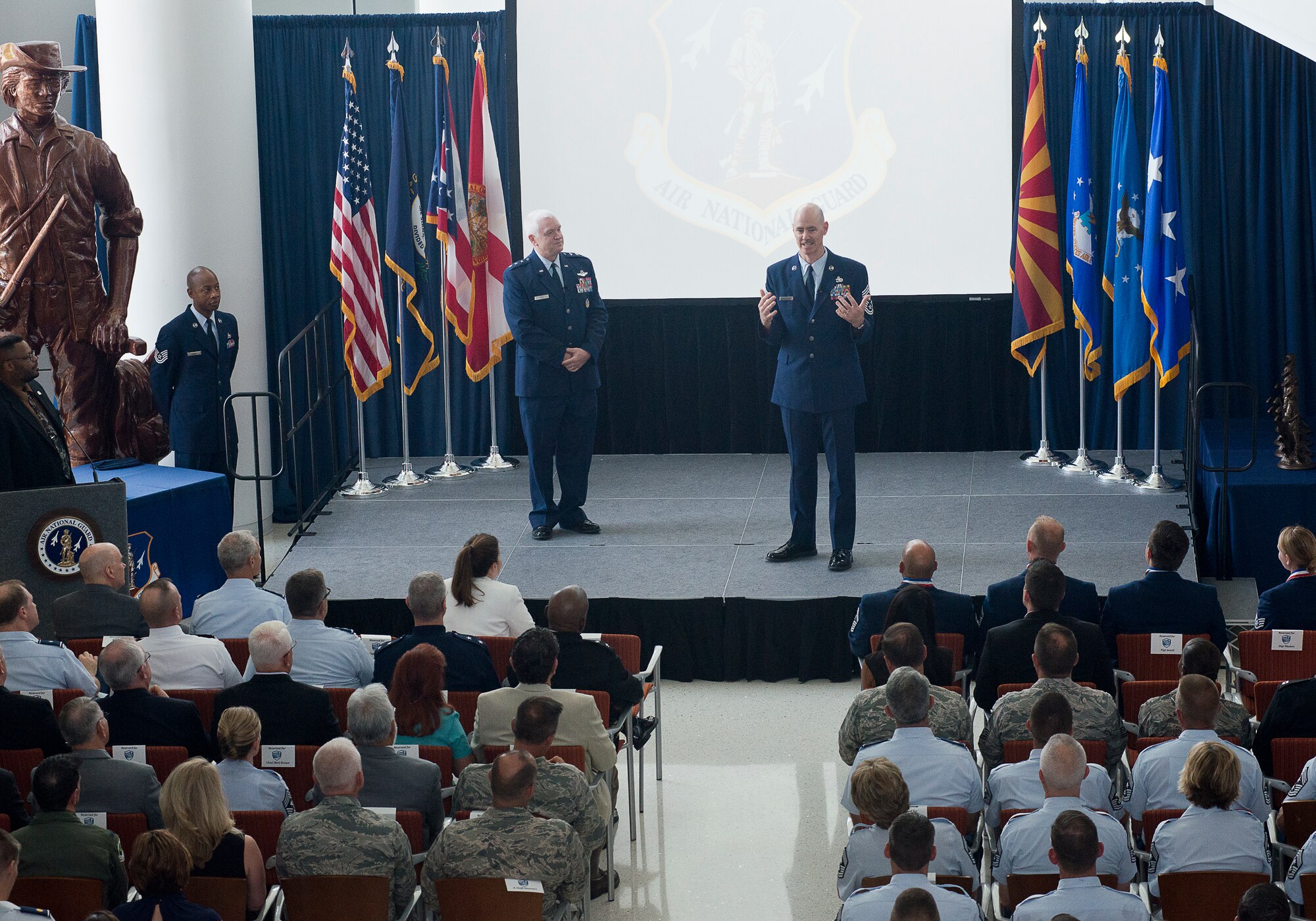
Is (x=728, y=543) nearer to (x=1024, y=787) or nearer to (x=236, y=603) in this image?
(x=236, y=603)

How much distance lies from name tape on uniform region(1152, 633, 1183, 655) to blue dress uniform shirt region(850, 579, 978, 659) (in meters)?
0.62

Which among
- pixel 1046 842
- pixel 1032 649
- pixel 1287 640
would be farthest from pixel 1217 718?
pixel 1287 640

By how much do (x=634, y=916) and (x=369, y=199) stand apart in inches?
231

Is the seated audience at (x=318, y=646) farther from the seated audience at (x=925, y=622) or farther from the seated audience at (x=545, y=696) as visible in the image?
the seated audience at (x=925, y=622)

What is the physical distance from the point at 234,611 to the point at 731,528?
10.6ft

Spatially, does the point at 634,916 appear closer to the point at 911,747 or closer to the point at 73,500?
the point at 911,747

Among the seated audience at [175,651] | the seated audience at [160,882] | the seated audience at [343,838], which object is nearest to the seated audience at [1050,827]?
the seated audience at [343,838]

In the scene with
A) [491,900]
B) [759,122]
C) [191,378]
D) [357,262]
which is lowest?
[491,900]

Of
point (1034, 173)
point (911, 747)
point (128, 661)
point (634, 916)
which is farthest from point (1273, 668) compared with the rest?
point (1034, 173)

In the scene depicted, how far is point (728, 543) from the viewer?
7.87m

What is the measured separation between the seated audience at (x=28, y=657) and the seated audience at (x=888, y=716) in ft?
7.89

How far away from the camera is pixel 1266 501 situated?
25.0ft

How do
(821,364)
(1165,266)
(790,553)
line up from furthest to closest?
(1165,266) < (790,553) < (821,364)

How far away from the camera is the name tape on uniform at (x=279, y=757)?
4383 mm
